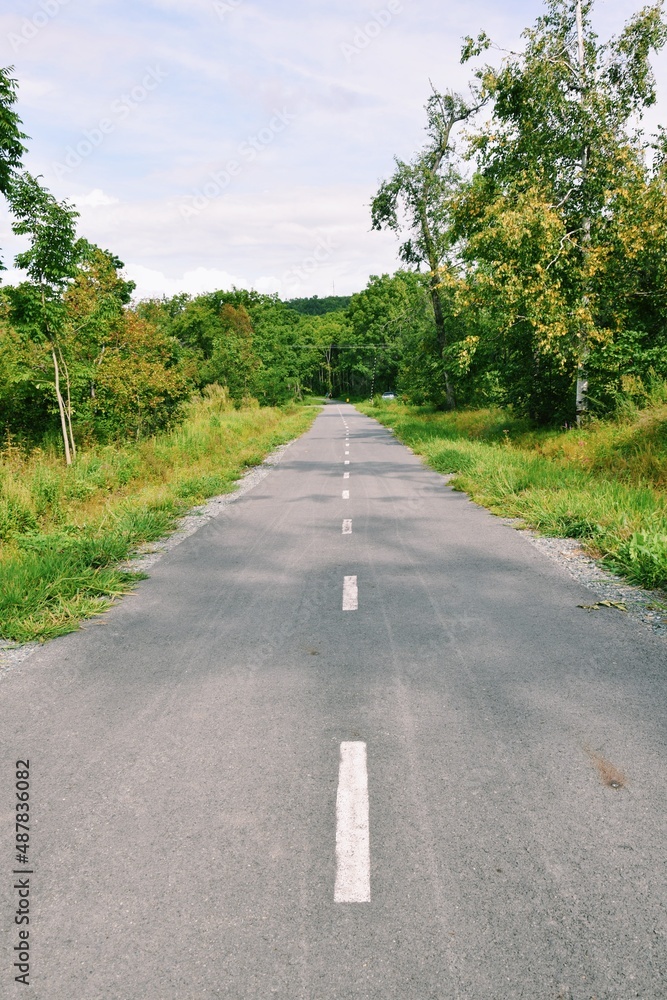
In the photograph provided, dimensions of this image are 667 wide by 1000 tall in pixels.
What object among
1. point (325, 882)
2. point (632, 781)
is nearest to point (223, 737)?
point (325, 882)

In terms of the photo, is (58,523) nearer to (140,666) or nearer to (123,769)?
(140,666)

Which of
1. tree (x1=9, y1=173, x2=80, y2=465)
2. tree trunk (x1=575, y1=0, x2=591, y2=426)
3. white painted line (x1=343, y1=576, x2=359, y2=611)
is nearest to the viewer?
white painted line (x1=343, y1=576, x2=359, y2=611)

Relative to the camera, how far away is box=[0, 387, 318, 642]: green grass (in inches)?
233

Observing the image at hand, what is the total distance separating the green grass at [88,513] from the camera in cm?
591

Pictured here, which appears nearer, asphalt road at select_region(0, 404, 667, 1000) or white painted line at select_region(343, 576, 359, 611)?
asphalt road at select_region(0, 404, 667, 1000)

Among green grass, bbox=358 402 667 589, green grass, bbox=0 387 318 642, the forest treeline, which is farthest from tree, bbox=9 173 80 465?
green grass, bbox=358 402 667 589

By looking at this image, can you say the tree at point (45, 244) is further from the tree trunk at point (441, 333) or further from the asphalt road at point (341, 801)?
the tree trunk at point (441, 333)

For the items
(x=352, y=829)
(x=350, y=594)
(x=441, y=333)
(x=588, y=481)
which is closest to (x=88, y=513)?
(x=350, y=594)

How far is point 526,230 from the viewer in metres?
13.3

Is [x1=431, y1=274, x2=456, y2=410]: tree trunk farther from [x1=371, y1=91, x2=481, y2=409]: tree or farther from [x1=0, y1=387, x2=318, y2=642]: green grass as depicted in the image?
[x1=0, y1=387, x2=318, y2=642]: green grass

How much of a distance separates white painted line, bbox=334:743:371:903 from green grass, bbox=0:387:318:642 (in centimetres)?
324

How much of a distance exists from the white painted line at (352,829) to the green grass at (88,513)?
128 inches

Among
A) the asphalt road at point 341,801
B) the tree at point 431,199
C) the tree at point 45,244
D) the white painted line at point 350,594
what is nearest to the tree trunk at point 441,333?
the tree at point 431,199

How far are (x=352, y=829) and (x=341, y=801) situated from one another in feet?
0.67
